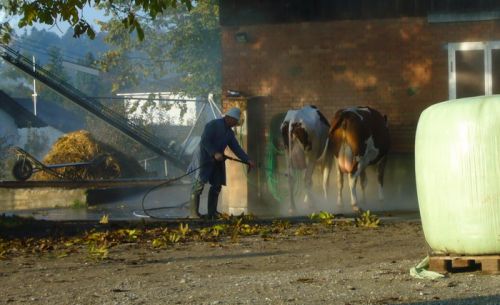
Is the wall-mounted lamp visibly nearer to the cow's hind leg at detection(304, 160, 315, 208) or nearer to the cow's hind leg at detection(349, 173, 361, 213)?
the cow's hind leg at detection(304, 160, 315, 208)

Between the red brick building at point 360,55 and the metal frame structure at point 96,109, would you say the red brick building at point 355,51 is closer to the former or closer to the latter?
the red brick building at point 360,55

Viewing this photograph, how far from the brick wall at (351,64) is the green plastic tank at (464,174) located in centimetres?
1101

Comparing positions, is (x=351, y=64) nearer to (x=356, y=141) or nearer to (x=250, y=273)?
(x=356, y=141)

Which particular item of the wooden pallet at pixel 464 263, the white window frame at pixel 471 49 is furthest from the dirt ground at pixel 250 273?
the white window frame at pixel 471 49

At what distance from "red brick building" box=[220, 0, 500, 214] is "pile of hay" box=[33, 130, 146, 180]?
34.7 ft

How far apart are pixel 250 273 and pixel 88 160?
22130mm

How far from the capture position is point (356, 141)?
67.8 feet

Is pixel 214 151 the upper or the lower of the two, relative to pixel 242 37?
lower

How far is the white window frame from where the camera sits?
2175 cm

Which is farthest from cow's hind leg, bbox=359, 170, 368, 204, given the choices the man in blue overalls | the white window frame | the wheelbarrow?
the wheelbarrow

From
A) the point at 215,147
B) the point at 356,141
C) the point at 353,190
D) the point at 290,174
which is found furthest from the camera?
the point at 290,174

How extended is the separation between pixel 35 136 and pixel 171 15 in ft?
34.3

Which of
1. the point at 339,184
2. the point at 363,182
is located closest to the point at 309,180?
the point at 339,184

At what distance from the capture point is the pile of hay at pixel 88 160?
32.7 meters
